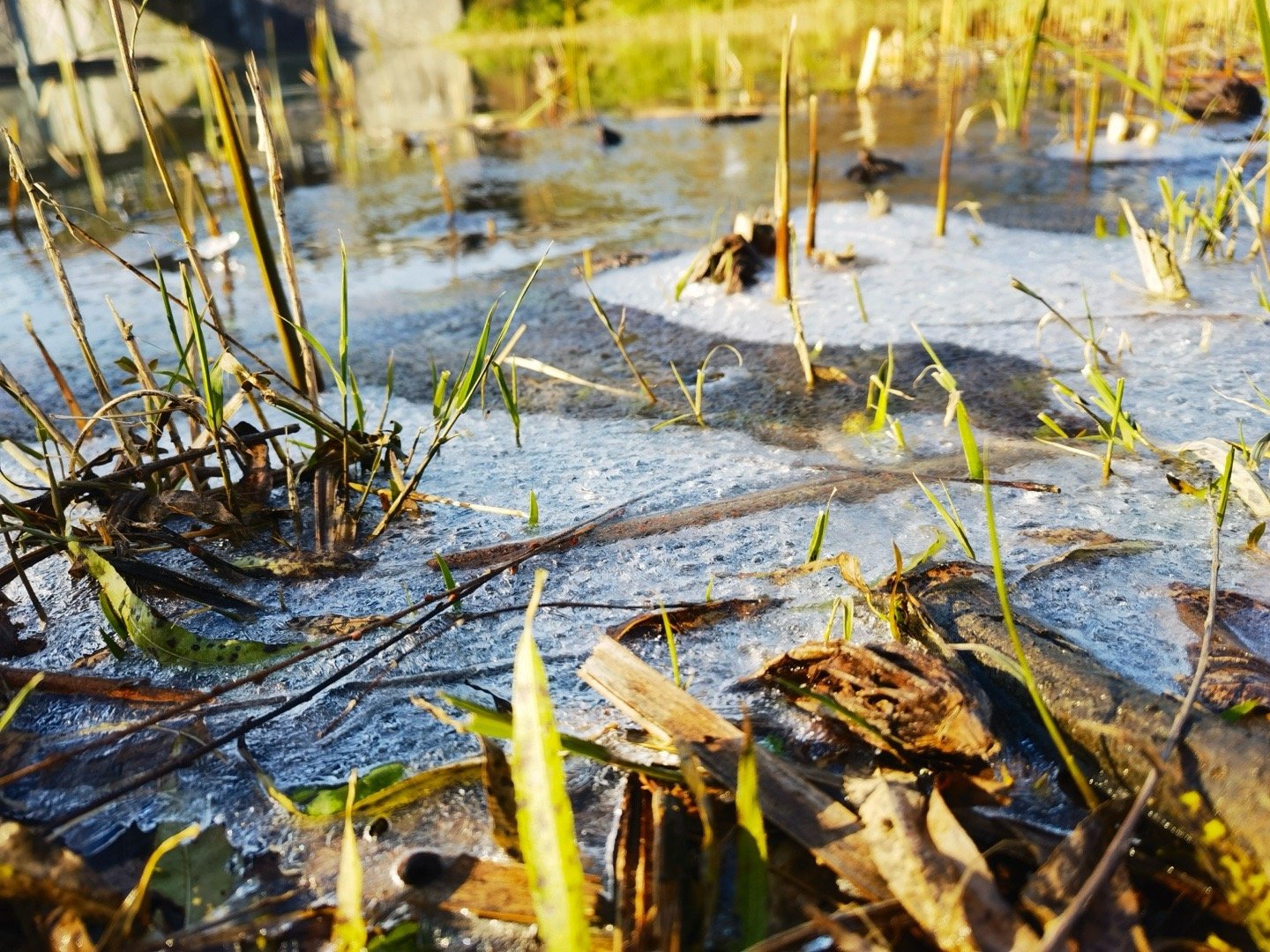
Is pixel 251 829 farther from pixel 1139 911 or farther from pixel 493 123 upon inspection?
pixel 493 123

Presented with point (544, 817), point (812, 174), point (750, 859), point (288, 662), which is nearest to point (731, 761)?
point (750, 859)

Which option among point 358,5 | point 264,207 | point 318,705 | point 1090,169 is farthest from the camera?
point 358,5

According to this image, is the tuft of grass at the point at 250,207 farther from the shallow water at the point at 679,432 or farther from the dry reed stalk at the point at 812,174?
the dry reed stalk at the point at 812,174

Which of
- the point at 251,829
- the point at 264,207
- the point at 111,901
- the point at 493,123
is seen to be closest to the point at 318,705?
the point at 251,829

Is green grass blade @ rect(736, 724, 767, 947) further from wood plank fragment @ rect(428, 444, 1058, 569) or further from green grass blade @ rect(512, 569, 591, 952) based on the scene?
wood plank fragment @ rect(428, 444, 1058, 569)

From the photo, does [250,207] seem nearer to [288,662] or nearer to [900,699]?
[288,662]

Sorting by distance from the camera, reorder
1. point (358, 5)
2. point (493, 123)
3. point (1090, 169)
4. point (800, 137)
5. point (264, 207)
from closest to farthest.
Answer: point (1090, 169)
point (264, 207)
point (800, 137)
point (493, 123)
point (358, 5)

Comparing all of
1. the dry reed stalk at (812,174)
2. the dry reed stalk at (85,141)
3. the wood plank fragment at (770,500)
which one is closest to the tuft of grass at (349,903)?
the wood plank fragment at (770,500)
